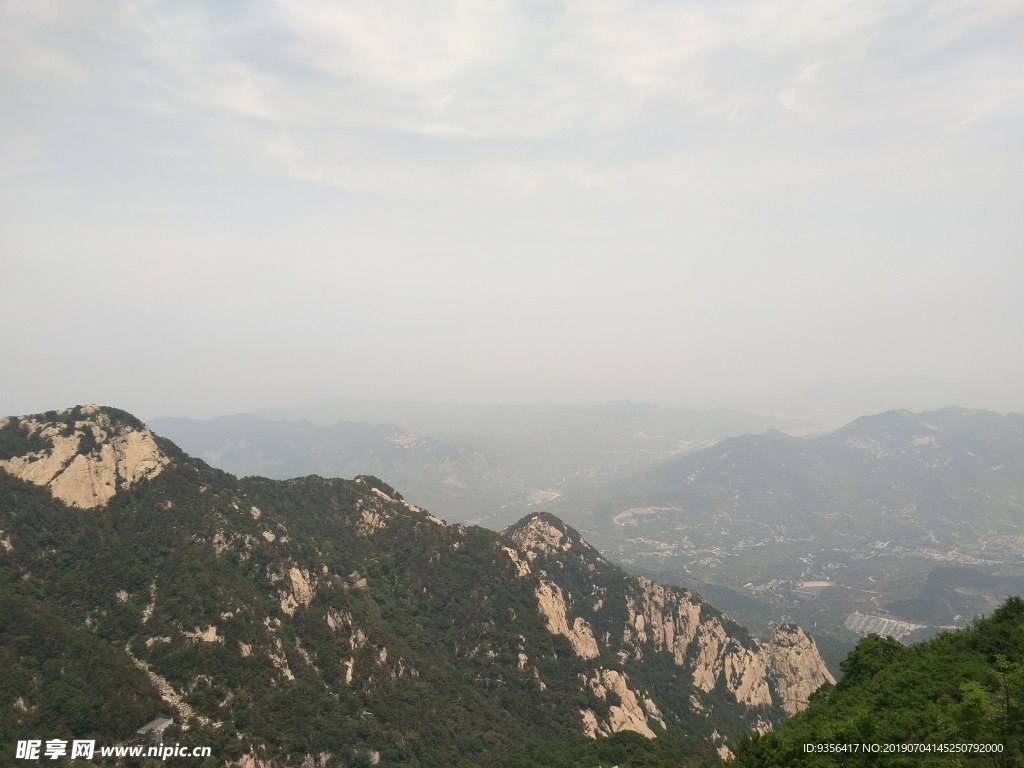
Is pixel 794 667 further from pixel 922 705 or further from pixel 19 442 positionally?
pixel 19 442

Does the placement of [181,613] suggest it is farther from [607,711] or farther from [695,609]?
[695,609]

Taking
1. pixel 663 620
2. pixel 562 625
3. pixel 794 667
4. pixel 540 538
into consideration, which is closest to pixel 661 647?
pixel 663 620

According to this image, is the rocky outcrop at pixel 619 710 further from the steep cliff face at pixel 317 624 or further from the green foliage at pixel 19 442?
the green foliage at pixel 19 442

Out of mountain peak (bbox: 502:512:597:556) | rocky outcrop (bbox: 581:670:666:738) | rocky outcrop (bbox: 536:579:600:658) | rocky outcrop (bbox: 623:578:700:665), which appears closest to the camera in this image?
rocky outcrop (bbox: 581:670:666:738)

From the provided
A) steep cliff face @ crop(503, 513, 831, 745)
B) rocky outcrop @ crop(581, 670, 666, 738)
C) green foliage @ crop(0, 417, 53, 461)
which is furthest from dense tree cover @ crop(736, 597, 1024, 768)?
green foliage @ crop(0, 417, 53, 461)

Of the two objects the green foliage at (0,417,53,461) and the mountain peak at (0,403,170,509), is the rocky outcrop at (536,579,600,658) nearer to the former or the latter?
the mountain peak at (0,403,170,509)

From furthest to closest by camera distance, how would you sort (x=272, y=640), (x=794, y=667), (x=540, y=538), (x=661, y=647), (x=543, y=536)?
1. (x=543, y=536)
2. (x=540, y=538)
3. (x=794, y=667)
4. (x=661, y=647)
5. (x=272, y=640)
